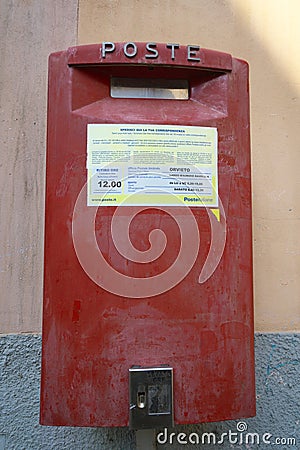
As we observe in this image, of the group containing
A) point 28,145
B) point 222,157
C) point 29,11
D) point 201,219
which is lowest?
point 201,219

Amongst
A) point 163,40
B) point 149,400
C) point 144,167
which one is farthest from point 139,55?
point 149,400

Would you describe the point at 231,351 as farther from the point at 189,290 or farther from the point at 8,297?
the point at 8,297

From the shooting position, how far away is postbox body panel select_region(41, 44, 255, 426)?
3.89 ft

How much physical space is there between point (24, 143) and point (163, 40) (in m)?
0.66

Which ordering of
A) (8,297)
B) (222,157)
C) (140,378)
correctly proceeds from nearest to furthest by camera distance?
(140,378) < (222,157) < (8,297)

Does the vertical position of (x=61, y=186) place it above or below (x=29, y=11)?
below

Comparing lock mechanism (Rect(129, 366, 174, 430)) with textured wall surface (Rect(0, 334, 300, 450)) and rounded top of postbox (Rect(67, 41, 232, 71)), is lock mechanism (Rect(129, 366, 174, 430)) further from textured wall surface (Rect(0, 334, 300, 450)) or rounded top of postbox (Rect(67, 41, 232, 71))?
rounded top of postbox (Rect(67, 41, 232, 71))

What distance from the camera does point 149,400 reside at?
3.78 feet

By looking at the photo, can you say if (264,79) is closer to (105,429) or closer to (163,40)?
(163,40)

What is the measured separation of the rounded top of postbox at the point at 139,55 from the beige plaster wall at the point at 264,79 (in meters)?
0.50

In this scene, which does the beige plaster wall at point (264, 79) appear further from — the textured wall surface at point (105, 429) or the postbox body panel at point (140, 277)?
the postbox body panel at point (140, 277)

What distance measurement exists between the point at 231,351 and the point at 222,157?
1.75ft

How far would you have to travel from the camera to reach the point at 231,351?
1.22 meters

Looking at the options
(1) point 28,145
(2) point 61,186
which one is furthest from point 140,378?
(1) point 28,145
